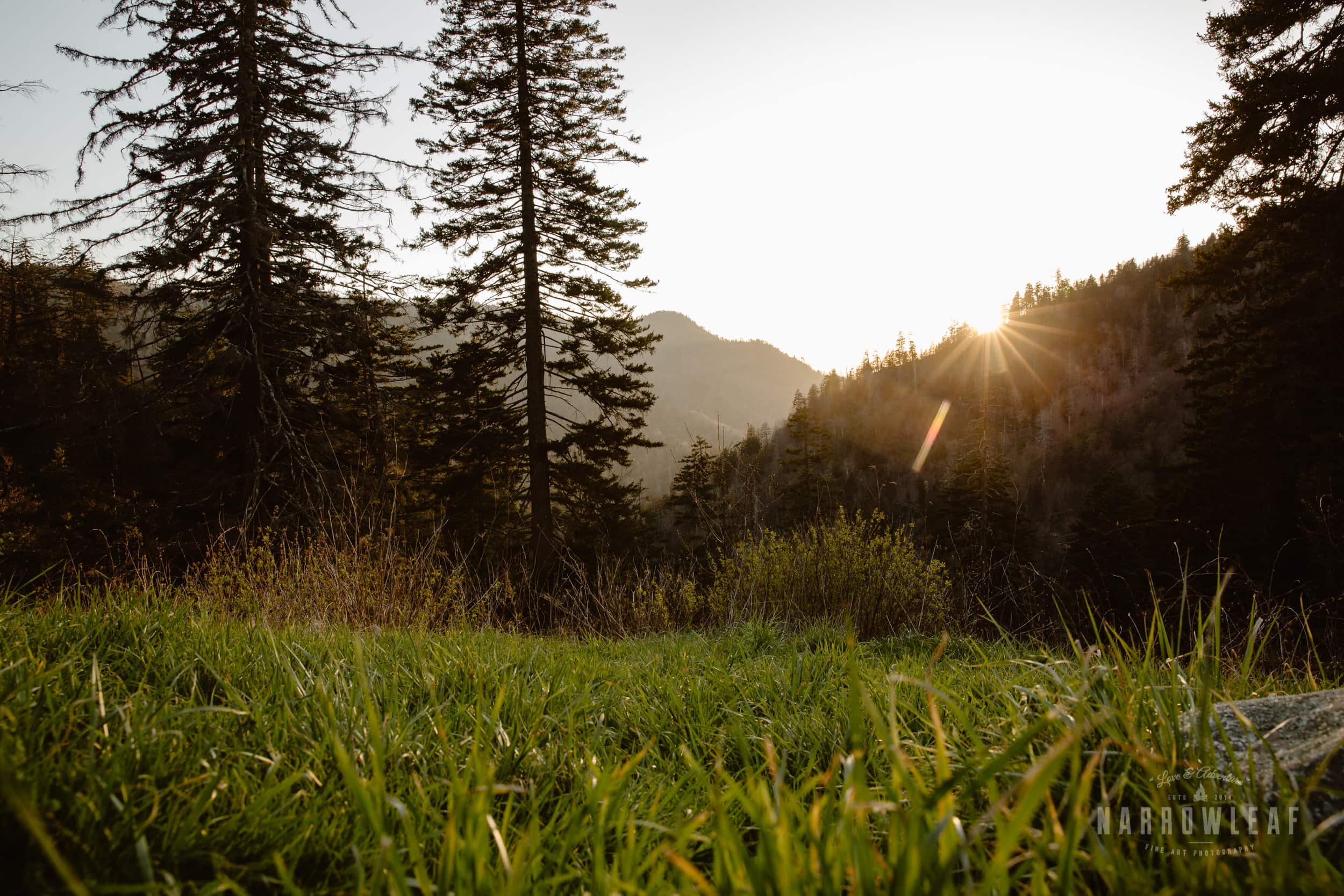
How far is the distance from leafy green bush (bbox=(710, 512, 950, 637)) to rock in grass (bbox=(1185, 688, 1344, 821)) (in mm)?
3775

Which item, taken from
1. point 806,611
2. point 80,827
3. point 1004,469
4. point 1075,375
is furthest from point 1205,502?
point 1075,375

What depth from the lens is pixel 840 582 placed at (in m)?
5.50

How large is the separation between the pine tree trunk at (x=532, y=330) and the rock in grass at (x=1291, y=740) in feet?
38.1

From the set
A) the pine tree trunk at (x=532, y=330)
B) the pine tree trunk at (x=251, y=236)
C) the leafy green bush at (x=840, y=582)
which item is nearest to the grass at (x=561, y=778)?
the leafy green bush at (x=840, y=582)

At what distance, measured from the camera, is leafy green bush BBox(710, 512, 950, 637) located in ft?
17.3

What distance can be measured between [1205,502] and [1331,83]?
9821 mm

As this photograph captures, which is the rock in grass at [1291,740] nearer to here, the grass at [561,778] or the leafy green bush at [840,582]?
the grass at [561,778]

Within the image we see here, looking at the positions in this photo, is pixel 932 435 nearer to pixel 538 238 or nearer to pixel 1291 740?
pixel 538 238

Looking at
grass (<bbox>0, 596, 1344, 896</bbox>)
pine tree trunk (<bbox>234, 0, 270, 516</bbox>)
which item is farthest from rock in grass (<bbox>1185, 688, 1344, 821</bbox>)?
pine tree trunk (<bbox>234, 0, 270, 516</bbox>)

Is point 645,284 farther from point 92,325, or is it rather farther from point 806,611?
point 92,325

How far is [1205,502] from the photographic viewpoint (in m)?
13.8

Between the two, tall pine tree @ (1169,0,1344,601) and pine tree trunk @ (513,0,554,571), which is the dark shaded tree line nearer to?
pine tree trunk @ (513,0,554,571)

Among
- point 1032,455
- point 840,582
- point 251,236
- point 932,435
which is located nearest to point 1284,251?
point 840,582

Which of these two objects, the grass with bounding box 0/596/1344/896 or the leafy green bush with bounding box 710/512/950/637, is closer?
the grass with bounding box 0/596/1344/896
